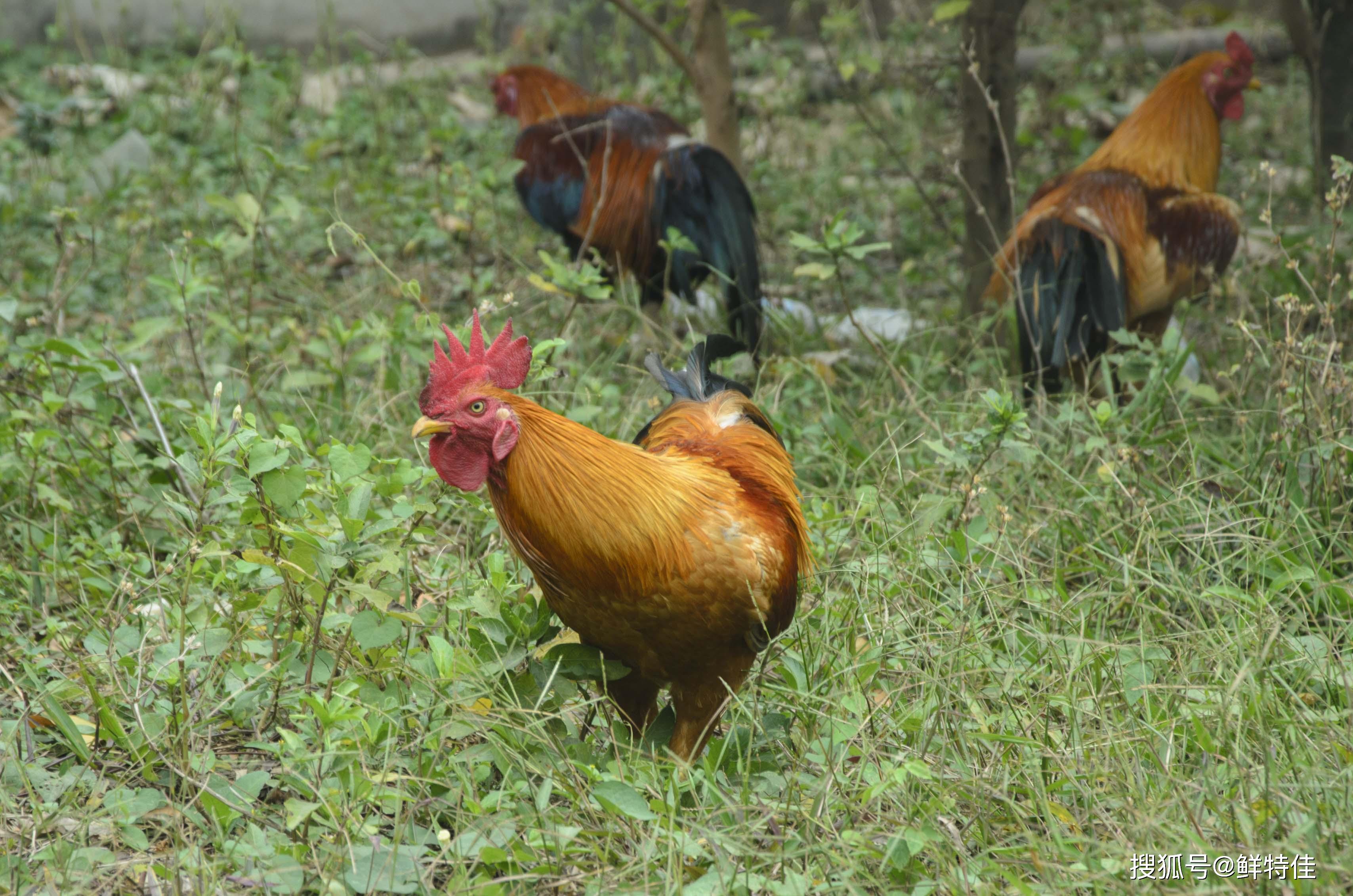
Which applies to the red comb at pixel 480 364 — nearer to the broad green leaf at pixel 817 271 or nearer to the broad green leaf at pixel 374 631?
the broad green leaf at pixel 374 631

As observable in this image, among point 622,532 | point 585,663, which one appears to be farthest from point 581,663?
point 622,532

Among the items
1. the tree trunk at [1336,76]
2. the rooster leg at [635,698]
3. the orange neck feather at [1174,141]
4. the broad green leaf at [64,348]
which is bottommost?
the rooster leg at [635,698]

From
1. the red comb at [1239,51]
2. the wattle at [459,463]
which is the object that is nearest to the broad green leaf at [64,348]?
the wattle at [459,463]

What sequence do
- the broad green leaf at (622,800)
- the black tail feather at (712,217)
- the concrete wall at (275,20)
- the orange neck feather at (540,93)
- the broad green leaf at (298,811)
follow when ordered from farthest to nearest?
the concrete wall at (275,20) → the orange neck feather at (540,93) → the black tail feather at (712,217) → the broad green leaf at (622,800) → the broad green leaf at (298,811)

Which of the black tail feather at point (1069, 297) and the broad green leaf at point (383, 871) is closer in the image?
the broad green leaf at point (383, 871)

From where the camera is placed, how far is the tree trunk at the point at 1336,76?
4512mm

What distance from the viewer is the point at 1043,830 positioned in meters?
2.16

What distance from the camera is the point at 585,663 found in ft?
7.80

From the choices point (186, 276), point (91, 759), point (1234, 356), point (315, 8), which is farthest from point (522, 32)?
point (91, 759)

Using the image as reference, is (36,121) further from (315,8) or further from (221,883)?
(221,883)

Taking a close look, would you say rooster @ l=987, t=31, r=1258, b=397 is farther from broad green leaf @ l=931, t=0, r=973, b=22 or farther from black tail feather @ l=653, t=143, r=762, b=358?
black tail feather @ l=653, t=143, r=762, b=358

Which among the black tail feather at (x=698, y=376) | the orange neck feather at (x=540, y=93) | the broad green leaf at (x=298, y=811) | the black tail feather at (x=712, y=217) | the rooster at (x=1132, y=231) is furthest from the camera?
the orange neck feather at (x=540, y=93)

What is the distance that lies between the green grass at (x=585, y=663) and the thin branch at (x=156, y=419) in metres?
0.07

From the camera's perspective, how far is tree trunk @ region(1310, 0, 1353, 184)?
451 centimetres
